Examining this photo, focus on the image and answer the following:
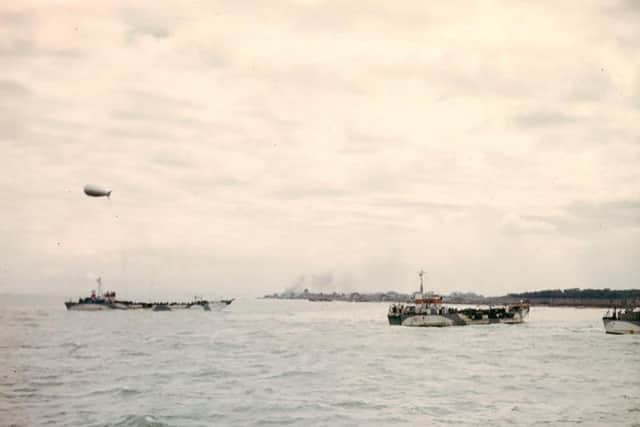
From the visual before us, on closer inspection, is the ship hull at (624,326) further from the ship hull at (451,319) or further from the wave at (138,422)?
the wave at (138,422)

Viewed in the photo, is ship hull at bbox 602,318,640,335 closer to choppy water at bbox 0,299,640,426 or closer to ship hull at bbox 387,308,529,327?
choppy water at bbox 0,299,640,426

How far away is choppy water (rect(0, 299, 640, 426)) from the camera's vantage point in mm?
37094

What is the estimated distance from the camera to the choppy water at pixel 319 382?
3709cm

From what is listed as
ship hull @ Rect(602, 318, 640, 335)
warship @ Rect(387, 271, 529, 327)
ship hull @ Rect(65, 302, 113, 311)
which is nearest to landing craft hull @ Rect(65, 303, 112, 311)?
ship hull @ Rect(65, 302, 113, 311)

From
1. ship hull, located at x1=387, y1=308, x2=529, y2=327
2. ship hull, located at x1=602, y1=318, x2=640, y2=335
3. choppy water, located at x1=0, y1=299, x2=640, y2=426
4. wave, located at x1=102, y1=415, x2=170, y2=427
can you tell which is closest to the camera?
wave, located at x1=102, y1=415, x2=170, y2=427

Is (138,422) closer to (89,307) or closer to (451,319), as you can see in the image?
(451,319)

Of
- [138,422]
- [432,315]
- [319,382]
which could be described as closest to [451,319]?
[432,315]

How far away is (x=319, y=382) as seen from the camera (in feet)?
163

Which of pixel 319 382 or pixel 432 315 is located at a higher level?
pixel 432 315

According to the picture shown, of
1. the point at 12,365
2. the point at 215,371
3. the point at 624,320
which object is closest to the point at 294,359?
the point at 215,371

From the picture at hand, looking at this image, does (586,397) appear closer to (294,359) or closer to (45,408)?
(294,359)

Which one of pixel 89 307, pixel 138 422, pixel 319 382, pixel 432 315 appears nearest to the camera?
pixel 138 422

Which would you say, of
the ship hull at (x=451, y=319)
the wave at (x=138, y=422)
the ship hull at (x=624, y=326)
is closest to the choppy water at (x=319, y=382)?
the wave at (x=138, y=422)

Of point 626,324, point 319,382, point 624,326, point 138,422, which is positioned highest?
point 626,324
